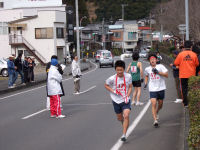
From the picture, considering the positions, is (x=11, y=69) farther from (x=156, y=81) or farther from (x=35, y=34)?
(x=35, y=34)

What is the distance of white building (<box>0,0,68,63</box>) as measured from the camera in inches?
2280

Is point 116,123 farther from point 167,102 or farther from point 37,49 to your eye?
point 37,49

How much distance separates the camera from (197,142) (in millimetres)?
4844

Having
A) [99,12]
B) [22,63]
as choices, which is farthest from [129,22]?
[22,63]

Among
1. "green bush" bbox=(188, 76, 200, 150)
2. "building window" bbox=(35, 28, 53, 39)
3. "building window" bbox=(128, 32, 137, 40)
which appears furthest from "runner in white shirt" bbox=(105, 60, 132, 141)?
"building window" bbox=(128, 32, 137, 40)

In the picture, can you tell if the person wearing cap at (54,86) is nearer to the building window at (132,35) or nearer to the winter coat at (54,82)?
the winter coat at (54,82)

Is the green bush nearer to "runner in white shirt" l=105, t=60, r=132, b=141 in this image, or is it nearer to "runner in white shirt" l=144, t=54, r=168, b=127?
"runner in white shirt" l=144, t=54, r=168, b=127

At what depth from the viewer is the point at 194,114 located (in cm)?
767

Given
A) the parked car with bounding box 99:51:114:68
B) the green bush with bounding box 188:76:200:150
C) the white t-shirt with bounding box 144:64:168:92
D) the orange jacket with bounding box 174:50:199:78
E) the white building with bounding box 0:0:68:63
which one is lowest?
the parked car with bounding box 99:51:114:68

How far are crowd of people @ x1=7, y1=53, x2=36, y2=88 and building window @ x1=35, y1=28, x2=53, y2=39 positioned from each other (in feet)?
108

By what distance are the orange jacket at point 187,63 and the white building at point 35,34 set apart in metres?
46.9

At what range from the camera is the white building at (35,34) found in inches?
2280

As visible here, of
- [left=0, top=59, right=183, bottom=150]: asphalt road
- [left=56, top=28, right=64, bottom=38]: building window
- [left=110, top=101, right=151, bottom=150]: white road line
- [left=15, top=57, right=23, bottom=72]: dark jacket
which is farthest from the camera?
[left=56, top=28, right=64, bottom=38]: building window

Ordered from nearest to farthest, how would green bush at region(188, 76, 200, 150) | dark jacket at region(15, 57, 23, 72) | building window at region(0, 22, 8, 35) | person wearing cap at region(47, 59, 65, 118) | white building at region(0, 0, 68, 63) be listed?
green bush at region(188, 76, 200, 150) < person wearing cap at region(47, 59, 65, 118) < dark jacket at region(15, 57, 23, 72) < white building at region(0, 0, 68, 63) < building window at region(0, 22, 8, 35)
